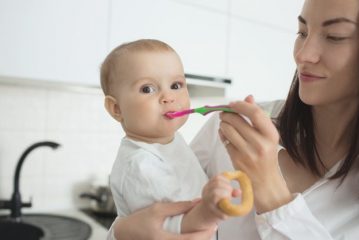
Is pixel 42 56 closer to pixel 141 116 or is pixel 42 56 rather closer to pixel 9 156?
pixel 9 156

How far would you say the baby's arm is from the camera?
499 millimetres

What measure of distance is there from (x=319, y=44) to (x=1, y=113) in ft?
3.93

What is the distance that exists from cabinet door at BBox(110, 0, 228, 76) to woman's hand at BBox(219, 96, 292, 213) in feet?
2.66

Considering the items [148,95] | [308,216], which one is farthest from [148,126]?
[308,216]

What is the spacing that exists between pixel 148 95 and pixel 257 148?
7.9 inches

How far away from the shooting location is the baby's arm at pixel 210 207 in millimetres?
499

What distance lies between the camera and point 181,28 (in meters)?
1.47

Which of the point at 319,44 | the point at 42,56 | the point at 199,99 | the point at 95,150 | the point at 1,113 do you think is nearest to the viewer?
the point at 319,44

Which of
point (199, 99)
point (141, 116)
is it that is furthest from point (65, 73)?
point (199, 99)

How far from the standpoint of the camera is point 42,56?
1.19m

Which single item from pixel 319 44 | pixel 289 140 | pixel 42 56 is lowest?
pixel 289 140

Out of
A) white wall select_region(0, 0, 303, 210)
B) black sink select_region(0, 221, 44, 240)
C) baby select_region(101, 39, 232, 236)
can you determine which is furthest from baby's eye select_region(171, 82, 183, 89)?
black sink select_region(0, 221, 44, 240)

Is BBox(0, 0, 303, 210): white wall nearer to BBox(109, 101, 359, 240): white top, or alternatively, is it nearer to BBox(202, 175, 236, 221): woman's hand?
BBox(109, 101, 359, 240): white top

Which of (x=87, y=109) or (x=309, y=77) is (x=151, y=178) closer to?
Answer: (x=309, y=77)
